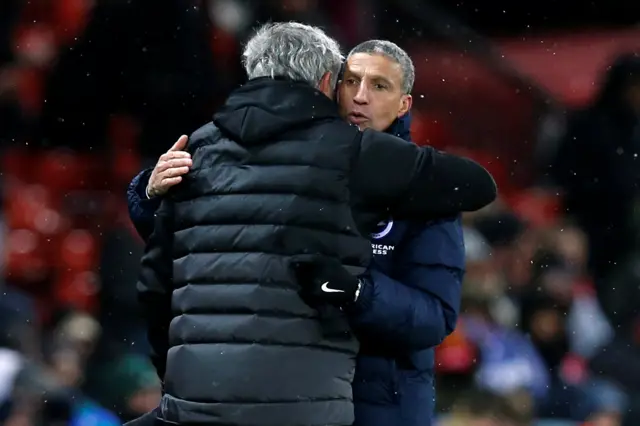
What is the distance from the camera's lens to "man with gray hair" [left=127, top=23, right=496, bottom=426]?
4.52 metres

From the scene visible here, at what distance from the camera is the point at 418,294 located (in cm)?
477

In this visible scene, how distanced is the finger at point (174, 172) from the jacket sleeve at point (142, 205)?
6.4 inches

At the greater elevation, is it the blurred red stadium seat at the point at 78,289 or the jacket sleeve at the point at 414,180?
the jacket sleeve at the point at 414,180

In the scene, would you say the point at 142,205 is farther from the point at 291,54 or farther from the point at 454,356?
the point at 454,356

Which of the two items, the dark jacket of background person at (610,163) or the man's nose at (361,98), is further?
the dark jacket of background person at (610,163)

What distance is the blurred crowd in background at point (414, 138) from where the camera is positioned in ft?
27.2

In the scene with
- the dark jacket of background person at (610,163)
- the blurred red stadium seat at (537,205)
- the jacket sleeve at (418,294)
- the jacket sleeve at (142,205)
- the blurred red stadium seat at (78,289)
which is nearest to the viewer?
the jacket sleeve at (418,294)

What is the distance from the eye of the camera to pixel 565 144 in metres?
10.6

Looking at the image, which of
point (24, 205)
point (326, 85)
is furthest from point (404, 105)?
point (24, 205)

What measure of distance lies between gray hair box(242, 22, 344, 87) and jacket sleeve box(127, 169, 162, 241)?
1.75ft

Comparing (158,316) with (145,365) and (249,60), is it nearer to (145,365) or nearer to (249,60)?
(249,60)

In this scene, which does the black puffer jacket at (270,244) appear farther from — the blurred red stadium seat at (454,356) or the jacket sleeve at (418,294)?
the blurred red stadium seat at (454,356)

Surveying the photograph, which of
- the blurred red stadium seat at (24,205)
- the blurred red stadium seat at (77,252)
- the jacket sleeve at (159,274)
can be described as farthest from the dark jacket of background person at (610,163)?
the jacket sleeve at (159,274)

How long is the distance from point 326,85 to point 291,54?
0.18 m
